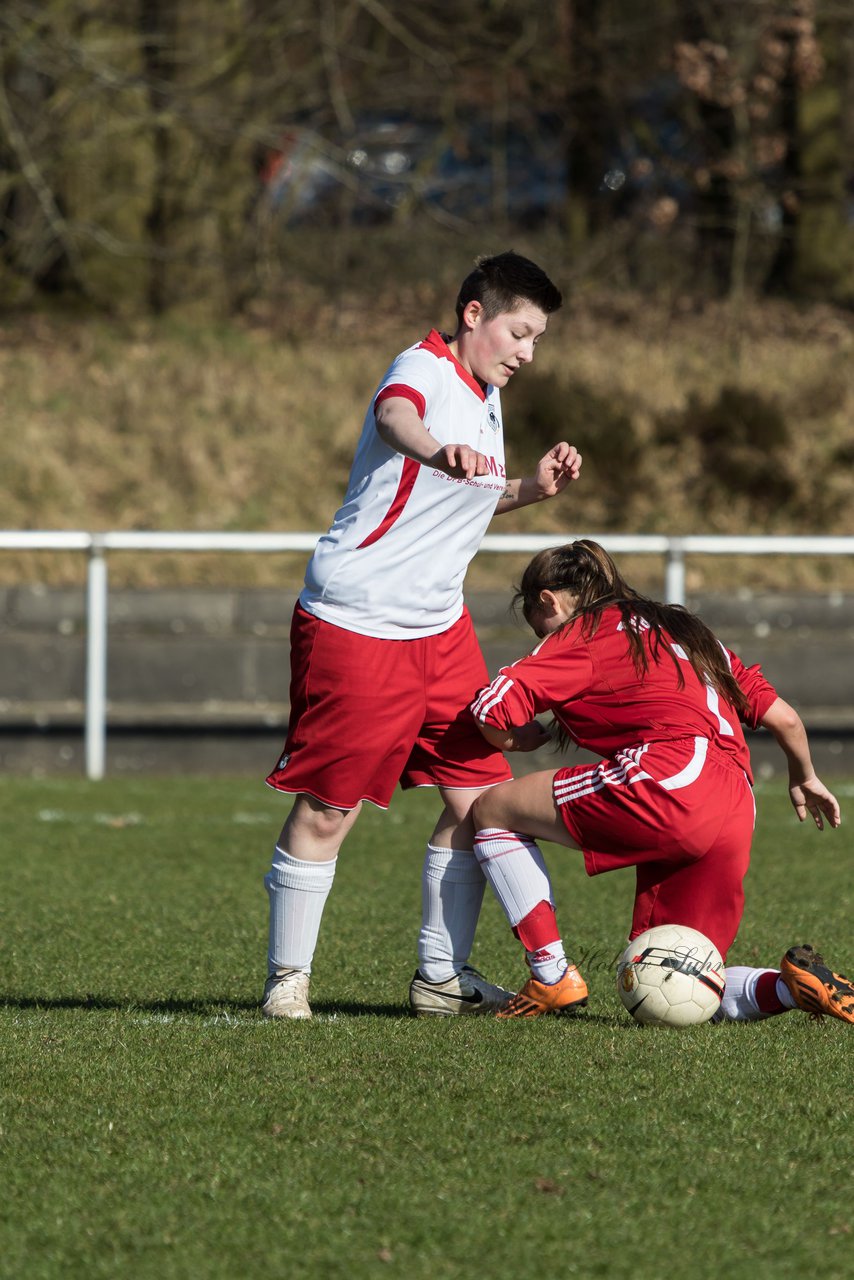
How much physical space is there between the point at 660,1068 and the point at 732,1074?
0.51 ft

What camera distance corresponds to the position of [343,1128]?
3.41 metres

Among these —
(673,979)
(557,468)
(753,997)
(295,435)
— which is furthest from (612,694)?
(295,435)

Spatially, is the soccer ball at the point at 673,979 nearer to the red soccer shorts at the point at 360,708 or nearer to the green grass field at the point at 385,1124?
the green grass field at the point at 385,1124

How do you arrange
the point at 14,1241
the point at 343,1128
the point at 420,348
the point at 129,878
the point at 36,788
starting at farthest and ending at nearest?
the point at 36,788
the point at 129,878
the point at 420,348
the point at 343,1128
the point at 14,1241

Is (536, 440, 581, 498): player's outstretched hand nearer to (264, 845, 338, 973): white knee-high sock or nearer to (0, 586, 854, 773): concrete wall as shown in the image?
(264, 845, 338, 973): white knee-high sock

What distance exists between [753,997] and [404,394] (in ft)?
5.69

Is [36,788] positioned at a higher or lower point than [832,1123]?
lower

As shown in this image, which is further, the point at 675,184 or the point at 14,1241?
the point at 675,184

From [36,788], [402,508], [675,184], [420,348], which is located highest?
[675,184]

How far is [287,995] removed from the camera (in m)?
4.45

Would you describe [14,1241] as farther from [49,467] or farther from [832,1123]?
[49,467]

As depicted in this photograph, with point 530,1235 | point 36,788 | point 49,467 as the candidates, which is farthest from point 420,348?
point 49,467

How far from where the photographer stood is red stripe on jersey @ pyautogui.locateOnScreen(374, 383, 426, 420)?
13.6 feet

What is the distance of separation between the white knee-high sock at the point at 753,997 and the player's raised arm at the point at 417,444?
1463 mm
